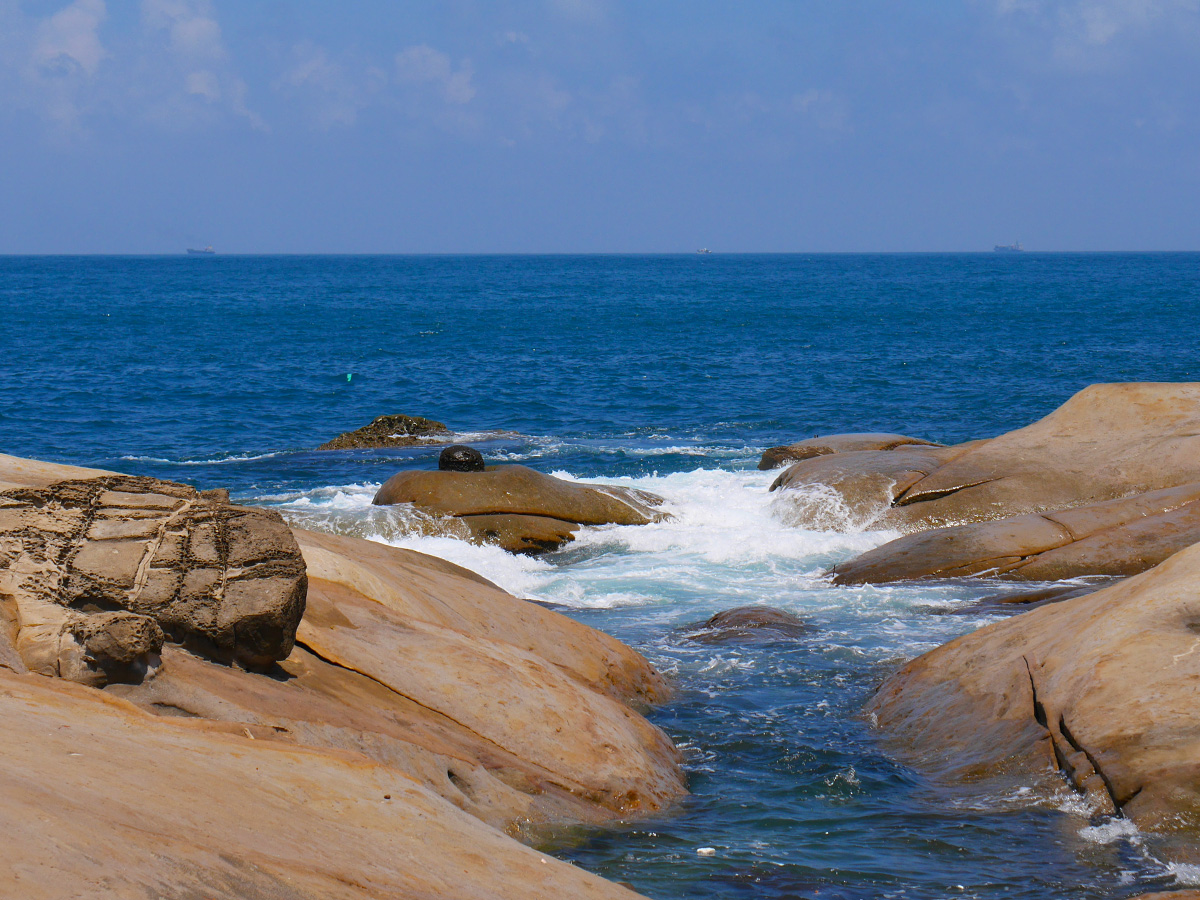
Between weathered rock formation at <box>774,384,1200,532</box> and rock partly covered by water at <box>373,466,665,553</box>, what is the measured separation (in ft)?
10.3

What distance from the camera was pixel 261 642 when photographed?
6.24 meters

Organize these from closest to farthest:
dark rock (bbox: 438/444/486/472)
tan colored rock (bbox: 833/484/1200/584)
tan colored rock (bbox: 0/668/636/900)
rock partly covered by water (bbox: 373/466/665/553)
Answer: tan colored rock (bbox: 0/668/636/900) → tan colored rock (bbox: 833/484/1200/584) → rock partly covered by water (bbox: 373/466/665/553) → dark rock (bbox: 438/444/486/472)

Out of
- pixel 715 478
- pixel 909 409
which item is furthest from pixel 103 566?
pixel 909 409

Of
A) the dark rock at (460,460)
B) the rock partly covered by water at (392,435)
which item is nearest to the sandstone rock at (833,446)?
the dark rock at (460,460)

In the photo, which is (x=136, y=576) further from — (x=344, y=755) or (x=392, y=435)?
(x=392, y=435)

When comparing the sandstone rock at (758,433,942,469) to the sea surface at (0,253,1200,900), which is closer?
the sea surface at (0,253,1200,900)

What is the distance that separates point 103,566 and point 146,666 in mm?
671

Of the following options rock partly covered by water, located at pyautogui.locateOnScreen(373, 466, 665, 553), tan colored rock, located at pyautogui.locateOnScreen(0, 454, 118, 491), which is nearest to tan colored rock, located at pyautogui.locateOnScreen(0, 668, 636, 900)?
tan colored rock, located at pyautogui.locateOnScreen(0, 454, 118, 491)

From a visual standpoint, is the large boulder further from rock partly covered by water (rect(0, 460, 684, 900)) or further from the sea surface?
the sea surface

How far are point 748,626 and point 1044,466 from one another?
682 cm

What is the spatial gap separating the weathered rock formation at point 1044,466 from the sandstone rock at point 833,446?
147 centimetres

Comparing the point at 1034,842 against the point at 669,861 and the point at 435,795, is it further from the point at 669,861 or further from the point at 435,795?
the point at 435,795

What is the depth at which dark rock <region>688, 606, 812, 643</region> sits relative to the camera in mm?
11102

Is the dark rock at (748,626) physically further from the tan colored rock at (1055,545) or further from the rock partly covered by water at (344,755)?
the tan colored rock at (1055,545)
